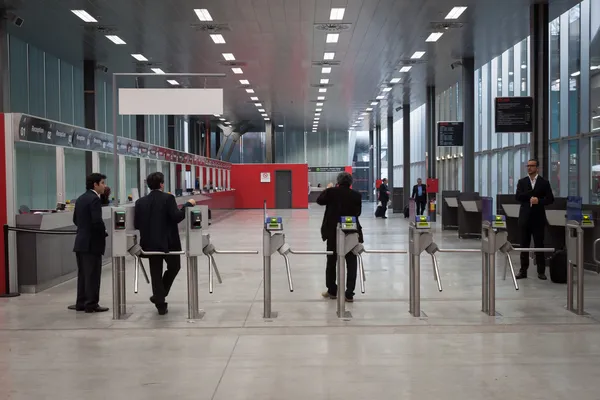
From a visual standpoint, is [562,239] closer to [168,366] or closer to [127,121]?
[168,366]

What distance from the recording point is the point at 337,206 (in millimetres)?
7141

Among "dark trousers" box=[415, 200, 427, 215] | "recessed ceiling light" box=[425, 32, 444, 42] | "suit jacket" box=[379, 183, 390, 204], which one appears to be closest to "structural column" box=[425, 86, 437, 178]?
"dark trousers" box=[415, 200, 427, 215]

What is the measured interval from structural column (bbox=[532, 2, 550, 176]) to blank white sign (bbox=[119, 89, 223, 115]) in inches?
221

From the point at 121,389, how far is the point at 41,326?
236 cm

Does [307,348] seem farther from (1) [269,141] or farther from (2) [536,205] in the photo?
(1) [269,141]

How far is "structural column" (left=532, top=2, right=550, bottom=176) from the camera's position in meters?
11.2

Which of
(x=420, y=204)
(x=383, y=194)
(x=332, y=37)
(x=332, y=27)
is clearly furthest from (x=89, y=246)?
(x=383, y=194)

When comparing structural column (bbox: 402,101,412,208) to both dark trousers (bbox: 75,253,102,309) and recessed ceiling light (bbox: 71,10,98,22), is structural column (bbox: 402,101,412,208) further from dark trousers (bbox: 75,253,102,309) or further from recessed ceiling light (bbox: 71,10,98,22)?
dark trousers (bbox: 75,253,102,309)

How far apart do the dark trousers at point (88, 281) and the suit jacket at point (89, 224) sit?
0.36 ft

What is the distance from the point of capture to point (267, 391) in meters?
4.13

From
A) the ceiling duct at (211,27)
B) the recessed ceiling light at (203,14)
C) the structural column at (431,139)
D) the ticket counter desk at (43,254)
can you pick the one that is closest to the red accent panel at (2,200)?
the ticket counter desk at (43,254)

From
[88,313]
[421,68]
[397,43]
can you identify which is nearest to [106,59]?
[397,43]

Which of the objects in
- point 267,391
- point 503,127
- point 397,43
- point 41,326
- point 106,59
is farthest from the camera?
point 106,59

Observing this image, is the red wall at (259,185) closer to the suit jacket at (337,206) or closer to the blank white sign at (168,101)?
the blank white sign at (168,101)
